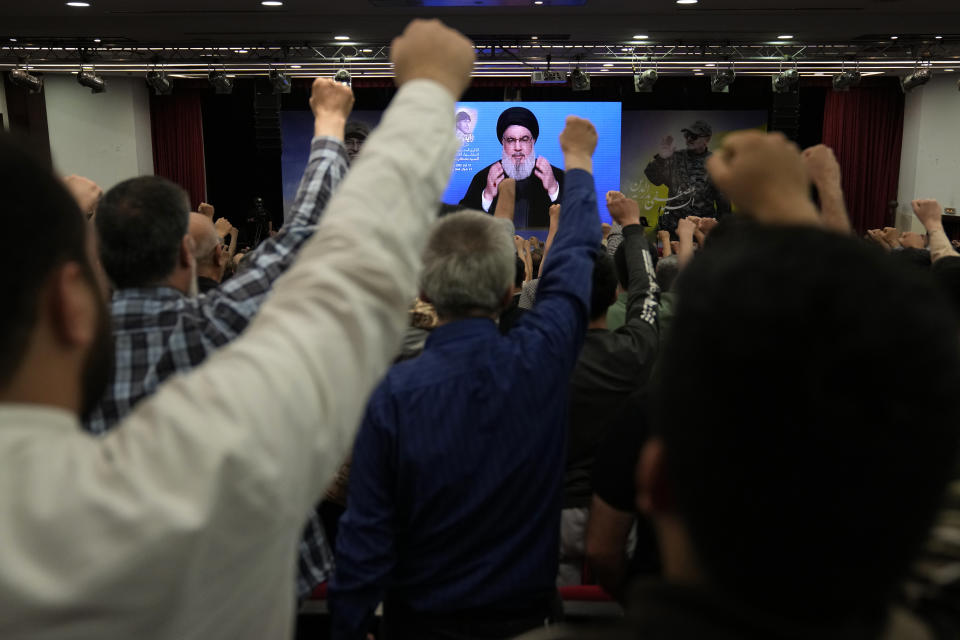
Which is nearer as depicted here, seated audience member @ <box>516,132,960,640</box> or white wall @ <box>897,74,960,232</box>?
seated audience member @ <box>516,132,960,640</box>

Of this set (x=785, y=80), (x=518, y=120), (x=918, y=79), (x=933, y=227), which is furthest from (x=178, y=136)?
(x=933, y=227)

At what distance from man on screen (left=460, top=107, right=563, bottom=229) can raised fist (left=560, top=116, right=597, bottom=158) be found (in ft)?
26.6

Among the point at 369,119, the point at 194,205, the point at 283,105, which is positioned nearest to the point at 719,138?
the point at 369,119

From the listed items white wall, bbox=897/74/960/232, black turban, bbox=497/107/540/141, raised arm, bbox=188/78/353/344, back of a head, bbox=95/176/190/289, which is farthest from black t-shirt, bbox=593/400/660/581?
white wall, bbox=897/74/960/232

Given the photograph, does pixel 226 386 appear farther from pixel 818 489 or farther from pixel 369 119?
pixel 369 119

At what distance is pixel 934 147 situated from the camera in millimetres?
9734

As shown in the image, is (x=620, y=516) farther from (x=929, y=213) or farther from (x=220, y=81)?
(x=220, y=81)

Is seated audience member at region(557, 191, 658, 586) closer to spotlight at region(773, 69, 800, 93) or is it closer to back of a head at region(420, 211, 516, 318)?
back of a head at region(420, 211, 516, 318)

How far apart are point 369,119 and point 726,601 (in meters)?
10.5

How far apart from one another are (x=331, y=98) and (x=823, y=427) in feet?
3.15

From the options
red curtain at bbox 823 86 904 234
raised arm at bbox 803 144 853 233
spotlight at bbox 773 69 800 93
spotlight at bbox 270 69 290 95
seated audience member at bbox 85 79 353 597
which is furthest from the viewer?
red curtain at bbox 823 86 904 234

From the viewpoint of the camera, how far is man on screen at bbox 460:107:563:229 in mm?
9695

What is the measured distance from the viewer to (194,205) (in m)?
11.3

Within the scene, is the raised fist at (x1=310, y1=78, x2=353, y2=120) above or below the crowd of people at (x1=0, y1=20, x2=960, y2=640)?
above
